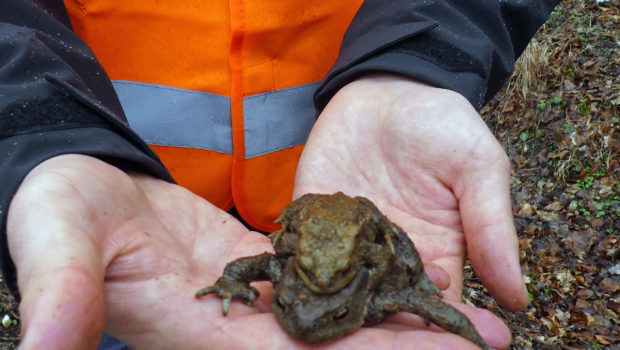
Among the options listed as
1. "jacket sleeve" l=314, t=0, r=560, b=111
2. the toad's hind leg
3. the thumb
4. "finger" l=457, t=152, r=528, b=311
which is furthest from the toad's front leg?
"jacket sleeve" l=314, t=0, r=560, b=111

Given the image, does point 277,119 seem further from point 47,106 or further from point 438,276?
point 438,276

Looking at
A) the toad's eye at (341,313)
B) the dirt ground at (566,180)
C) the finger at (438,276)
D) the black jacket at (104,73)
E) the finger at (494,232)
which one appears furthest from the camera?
the dirt ground at (566,180)

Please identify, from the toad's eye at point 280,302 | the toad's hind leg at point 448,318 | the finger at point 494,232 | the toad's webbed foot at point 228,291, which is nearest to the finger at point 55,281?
the toad's webbed foot at point 228,291

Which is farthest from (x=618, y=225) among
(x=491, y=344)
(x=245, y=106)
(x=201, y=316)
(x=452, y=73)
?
(x=201, y=316)

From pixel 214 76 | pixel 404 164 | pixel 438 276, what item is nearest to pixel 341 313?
pixel 438 276

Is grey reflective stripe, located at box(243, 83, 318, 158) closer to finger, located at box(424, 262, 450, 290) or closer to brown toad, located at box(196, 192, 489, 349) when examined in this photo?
brown toad, located at box(196, 192, 489, 349)

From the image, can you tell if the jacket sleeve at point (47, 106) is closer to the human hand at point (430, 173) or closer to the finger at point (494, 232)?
the human hand at point (430, 173)
